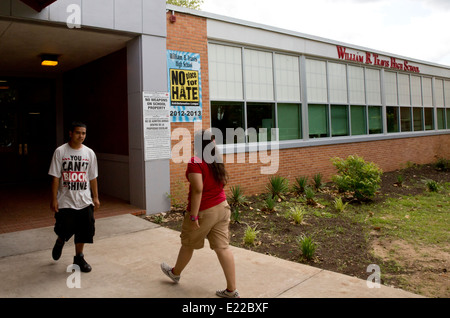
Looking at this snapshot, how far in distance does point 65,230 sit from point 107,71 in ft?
19.9

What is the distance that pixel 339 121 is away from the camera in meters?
13.3

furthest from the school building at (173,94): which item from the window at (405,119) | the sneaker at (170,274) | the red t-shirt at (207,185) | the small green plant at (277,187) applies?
the red t-shirt at (207,185)

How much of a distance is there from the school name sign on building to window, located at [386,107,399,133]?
177 centimetres

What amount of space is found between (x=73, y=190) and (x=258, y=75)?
722 centimetres

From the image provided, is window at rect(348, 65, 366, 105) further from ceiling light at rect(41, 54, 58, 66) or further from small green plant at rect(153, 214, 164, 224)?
ceiling light at rect(41, 54, 58, 66)

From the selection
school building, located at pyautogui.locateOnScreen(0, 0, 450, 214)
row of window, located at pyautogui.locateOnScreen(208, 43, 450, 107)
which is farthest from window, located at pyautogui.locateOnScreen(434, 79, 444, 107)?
school building, located at pyautogui.locateOnScreen(0, 0, 450, 214)

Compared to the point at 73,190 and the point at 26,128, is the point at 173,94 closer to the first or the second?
the point at 73,190

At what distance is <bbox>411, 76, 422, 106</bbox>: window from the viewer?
17.1m

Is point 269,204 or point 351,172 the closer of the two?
point 269,204

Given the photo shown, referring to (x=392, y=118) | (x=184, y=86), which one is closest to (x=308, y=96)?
(x=184, y=86)

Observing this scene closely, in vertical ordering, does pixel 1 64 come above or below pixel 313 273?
above

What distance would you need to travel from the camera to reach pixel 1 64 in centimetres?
1060
